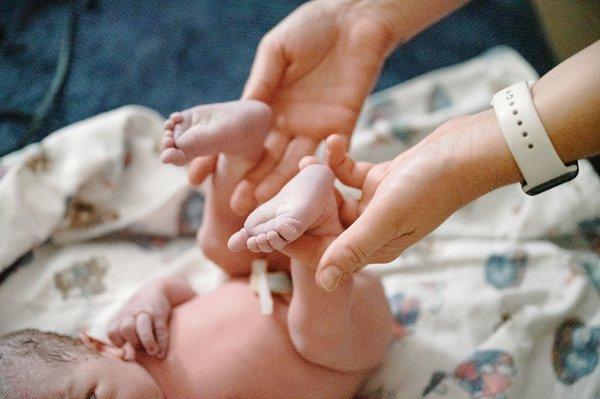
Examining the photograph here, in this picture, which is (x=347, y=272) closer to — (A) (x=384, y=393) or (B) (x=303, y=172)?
(B) (x=303, y=172)

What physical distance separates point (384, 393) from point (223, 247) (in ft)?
1.29

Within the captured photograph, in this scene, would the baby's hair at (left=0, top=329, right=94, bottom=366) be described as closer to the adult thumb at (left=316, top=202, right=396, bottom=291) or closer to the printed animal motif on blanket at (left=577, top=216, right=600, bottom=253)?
the adult thumb at (left=316, top=202, right=396, bottom=291)

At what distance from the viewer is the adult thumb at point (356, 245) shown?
2.25 feet

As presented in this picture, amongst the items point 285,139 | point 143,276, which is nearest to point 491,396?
point 285,139

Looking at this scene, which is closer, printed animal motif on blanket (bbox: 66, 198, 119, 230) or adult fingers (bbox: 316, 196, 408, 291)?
adult fingers (bbox: 316, 196, 408, 291)

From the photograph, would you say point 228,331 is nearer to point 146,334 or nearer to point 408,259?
point 146,334

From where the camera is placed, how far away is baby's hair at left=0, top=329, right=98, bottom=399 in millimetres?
802

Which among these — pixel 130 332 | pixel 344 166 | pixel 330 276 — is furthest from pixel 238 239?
pixel 130 332

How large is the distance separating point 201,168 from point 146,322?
276mm

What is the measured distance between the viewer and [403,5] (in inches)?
42.3

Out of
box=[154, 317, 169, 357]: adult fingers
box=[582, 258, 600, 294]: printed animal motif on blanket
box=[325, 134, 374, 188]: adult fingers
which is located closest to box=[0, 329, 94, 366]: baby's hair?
box=[154, 317, 169, 357]: adult fingers

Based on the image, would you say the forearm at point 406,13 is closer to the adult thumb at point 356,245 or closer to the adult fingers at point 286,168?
the adult fingers at point 286,168

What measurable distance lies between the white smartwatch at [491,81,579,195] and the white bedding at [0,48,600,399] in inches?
17.2

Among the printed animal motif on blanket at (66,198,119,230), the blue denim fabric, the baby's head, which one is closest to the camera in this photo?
the baby's head
